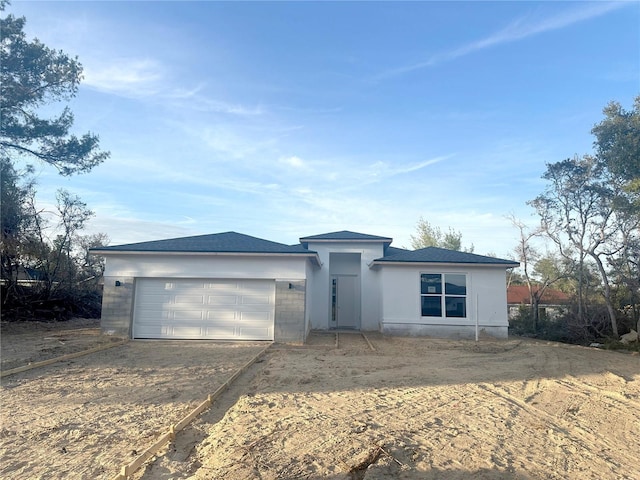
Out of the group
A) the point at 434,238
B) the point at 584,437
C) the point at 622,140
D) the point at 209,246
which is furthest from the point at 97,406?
the point at 434,238

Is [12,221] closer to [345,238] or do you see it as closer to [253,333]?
[253,333]

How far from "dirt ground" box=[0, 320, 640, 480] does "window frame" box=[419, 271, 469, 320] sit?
487 cm

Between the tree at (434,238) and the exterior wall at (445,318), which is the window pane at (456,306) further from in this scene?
the tree at (434,238)

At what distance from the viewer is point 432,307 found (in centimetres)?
1455

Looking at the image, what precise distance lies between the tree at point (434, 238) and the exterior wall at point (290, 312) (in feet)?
84.4

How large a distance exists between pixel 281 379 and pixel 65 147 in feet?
43.7

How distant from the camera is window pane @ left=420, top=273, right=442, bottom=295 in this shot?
14.6m

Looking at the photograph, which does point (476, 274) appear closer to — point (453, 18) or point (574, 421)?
point (453, 18)

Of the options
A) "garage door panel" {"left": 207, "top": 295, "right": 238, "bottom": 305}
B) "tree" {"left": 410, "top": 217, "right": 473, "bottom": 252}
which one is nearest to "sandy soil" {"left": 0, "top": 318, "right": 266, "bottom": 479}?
"garage door panel" {"left": 207, "top": 295, "right": 238, "bottom": 305}

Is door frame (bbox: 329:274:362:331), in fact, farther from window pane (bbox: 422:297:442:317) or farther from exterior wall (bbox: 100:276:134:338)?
exterior wall (bbox: 100:276:134:338)

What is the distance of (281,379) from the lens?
7.38 meters

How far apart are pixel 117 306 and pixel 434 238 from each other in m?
30.0

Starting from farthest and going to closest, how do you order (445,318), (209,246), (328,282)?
1. (328,282)
2. (445,318)
3. (209,246)

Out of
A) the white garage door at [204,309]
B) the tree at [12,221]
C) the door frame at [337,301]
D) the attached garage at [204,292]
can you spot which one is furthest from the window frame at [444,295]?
the tree at [12,221]
